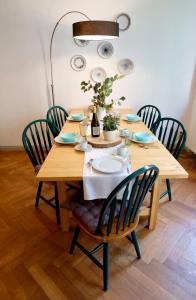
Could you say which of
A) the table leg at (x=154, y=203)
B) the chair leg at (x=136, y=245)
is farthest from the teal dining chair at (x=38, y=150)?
the table leg at (x=154, y=203)

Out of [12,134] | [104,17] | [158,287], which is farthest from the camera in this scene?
[12,134]

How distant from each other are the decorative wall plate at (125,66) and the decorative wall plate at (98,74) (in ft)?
0.82

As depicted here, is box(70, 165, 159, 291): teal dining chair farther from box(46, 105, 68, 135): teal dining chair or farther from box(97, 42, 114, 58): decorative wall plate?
box(97, 42, 114, 58): decorative wall plate

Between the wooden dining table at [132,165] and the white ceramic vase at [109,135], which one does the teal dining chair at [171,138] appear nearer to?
the wooden dining table at [132,165]

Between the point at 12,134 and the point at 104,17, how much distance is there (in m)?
2.24

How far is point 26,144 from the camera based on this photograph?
186cm

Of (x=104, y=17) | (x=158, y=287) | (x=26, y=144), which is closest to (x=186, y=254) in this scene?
(x=158, y=287)

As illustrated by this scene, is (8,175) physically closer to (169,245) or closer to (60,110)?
(60,110)

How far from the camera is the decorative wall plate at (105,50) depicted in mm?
2852

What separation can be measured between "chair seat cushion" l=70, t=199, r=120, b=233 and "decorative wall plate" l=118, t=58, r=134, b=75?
2172mm

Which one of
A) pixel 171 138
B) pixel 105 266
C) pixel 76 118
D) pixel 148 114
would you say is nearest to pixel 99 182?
pixel 105 266

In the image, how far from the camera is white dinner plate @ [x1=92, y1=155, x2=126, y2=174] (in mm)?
1359

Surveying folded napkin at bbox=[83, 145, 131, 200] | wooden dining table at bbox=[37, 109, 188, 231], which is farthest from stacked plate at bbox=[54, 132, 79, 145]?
folded napkin at bbox=[83, 145, 131, 200]

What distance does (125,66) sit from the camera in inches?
117
